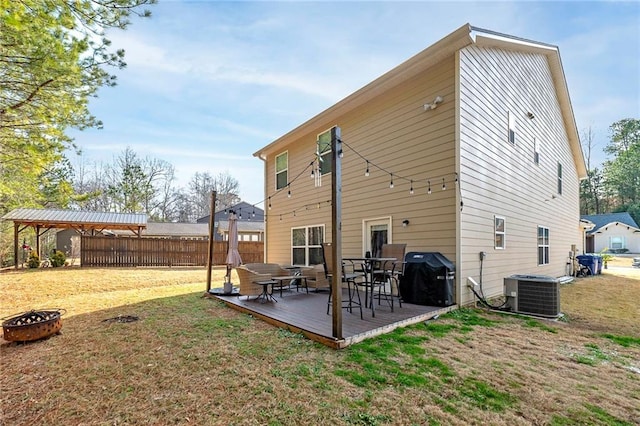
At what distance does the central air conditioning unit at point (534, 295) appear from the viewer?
5586 millimetres

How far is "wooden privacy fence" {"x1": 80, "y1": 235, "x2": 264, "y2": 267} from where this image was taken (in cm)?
1471

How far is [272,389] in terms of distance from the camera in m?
2.87

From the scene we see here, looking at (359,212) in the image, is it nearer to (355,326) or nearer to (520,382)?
(355,326)

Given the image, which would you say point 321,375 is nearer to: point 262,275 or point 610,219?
point 262,275

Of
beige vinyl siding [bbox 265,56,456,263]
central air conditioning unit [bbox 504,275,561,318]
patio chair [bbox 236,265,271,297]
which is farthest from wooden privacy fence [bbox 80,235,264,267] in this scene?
central air conditioning unit [bbox 504,275,561,318]

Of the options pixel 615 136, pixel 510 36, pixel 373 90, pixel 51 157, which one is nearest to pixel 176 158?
pixel 51 157

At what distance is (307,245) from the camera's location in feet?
32.1

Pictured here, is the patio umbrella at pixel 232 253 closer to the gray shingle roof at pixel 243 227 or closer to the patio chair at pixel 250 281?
the patio chair at pixel 250 281

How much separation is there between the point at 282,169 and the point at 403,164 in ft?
17.6

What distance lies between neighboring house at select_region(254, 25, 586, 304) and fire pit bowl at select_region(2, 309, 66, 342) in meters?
4.51

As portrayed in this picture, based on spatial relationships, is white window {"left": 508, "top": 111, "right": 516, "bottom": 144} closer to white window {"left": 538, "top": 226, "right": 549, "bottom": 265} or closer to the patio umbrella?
white window {"left": 538, "top": 226, "right": 549, "bottom": 265}

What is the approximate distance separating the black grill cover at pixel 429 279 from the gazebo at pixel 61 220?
15845 mm

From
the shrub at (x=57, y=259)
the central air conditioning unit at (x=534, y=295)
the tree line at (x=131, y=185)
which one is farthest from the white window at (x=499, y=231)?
the tree line at (x=131, y=185)

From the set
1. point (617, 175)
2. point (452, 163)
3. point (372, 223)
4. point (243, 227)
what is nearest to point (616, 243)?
point (617, 175)
